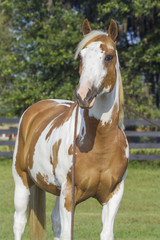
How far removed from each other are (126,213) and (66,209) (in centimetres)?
429

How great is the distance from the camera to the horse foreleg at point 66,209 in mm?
3887

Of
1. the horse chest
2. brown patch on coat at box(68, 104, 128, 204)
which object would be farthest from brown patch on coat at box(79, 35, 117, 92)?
the horse chest

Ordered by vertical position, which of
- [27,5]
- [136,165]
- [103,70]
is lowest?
[136,165]

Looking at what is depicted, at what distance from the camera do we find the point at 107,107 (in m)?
3.84

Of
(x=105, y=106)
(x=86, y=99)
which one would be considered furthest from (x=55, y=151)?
(x=86, y=99)

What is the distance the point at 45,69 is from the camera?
16.2 m

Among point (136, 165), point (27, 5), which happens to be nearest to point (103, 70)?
point (136, 165)

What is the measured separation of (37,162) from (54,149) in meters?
0.45

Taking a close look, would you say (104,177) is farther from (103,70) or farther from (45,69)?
(45,69)

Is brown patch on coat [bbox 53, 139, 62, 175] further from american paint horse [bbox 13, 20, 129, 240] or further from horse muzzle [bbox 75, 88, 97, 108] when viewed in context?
horse muzzle [bbox 75, 88, 97, 108]

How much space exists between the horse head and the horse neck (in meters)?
0.11

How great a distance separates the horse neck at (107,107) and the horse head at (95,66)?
11cm

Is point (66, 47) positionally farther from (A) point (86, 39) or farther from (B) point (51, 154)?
(A) point (86, 39)

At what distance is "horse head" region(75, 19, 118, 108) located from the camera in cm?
337
